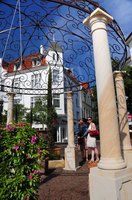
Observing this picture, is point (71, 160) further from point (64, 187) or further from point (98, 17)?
point (98, 17)

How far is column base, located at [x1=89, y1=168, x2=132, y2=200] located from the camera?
2738 millimetres

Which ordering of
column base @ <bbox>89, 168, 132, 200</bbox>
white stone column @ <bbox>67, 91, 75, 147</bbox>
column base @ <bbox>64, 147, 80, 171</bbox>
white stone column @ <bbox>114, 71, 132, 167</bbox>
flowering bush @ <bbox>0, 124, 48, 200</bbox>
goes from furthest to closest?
white stone column @ <bbox>67, 91, 75, 147</bbox>
column base @ <bbox>64, 147, 80, 171</bbox>
white stone column @ <bbox>114, 71, 132, 167</bbox>
flowering bush @ <bbox>0, 124, 48, 200</bbox>
column base @ <bbox>89, 168, 132, 200</bbox>

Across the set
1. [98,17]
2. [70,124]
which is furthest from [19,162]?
[70,124]

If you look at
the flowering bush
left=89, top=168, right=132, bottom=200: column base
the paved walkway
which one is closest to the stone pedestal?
left=89, top=168, right=132, bottom=200: column base

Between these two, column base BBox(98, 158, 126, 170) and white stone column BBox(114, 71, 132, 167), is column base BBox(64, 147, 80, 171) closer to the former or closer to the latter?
white stone column BBox(114, 71, 132, 167)

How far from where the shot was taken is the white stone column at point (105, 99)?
3.01 meters

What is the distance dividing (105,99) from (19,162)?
5.67ft

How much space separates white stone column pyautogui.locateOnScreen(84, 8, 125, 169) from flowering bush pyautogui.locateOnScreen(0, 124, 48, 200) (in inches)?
40.9

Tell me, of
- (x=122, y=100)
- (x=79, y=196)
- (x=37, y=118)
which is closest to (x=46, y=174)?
(x=79, y=196)

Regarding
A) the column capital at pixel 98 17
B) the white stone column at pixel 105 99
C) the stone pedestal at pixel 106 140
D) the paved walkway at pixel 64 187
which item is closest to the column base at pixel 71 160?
the paved walkway at pixel 64 187

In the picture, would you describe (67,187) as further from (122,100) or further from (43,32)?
(43,32)

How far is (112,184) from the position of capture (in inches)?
108

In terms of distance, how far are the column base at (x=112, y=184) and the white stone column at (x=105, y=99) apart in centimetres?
10

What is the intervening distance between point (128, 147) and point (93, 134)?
1.80 meters
